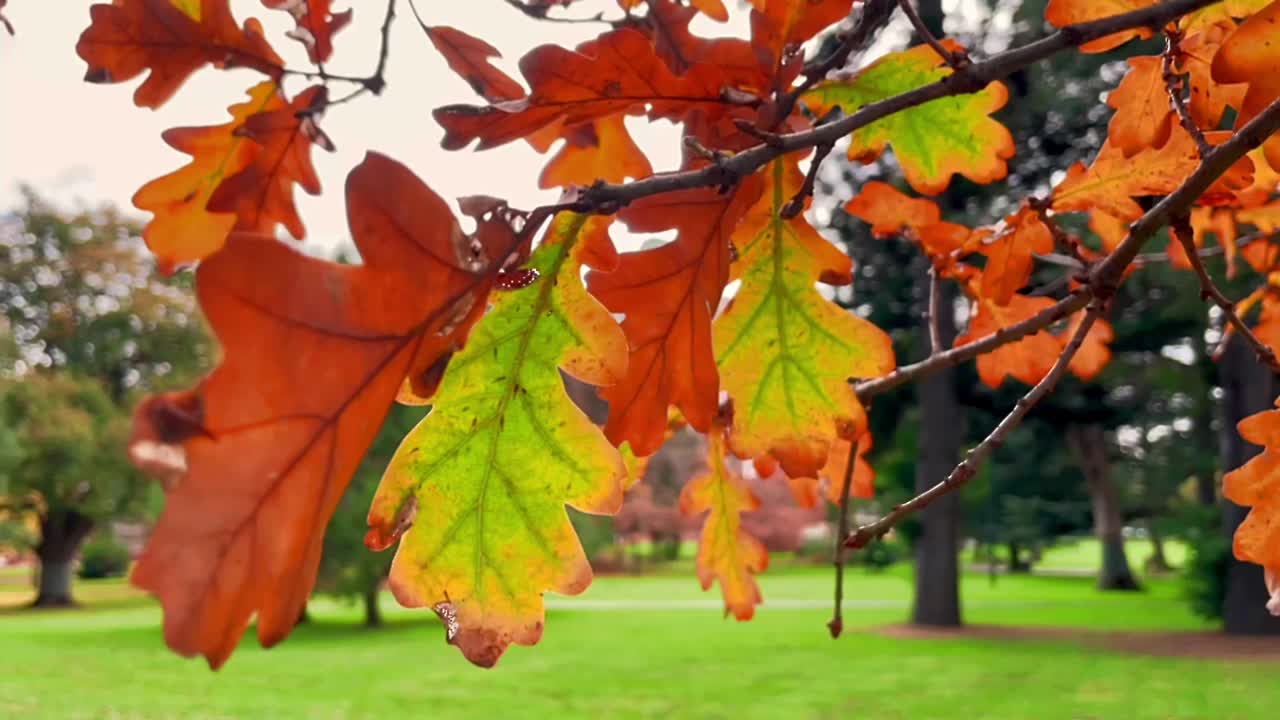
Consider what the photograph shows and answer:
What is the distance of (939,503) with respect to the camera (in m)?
11.4

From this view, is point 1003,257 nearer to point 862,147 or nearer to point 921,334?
point 862,147

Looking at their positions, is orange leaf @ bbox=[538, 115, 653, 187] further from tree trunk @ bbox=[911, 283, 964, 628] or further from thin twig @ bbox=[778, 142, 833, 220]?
tree trunk @ bbox=[911, 283, 964, 628]

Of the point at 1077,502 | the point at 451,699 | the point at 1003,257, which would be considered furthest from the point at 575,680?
the point at 1077,502

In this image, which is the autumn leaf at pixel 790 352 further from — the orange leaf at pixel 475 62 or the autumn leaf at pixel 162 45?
the autumn leaf at pixel 162 45

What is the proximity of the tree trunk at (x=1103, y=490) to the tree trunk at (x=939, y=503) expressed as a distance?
6809 millimetres

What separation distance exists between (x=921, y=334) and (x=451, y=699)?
5.79 m

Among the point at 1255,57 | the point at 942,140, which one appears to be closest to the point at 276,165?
the point at 942,140

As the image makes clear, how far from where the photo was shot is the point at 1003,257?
2.48 feet

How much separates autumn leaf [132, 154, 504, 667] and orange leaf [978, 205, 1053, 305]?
536mm

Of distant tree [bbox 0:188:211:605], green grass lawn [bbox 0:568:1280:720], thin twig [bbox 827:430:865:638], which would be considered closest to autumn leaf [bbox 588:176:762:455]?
thin twig [bbox 827:430:865:638]

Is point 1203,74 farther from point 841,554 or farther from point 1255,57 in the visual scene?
point 841,554

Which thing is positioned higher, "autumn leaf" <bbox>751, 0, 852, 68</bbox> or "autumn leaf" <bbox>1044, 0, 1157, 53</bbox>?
"autumn leaf" <bbox>1044, 0, 1157, 53</bbox>

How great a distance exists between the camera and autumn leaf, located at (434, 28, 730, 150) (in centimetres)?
43

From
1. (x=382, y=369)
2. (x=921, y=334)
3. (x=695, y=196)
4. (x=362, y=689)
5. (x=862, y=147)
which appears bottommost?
(x=362, y=689)
